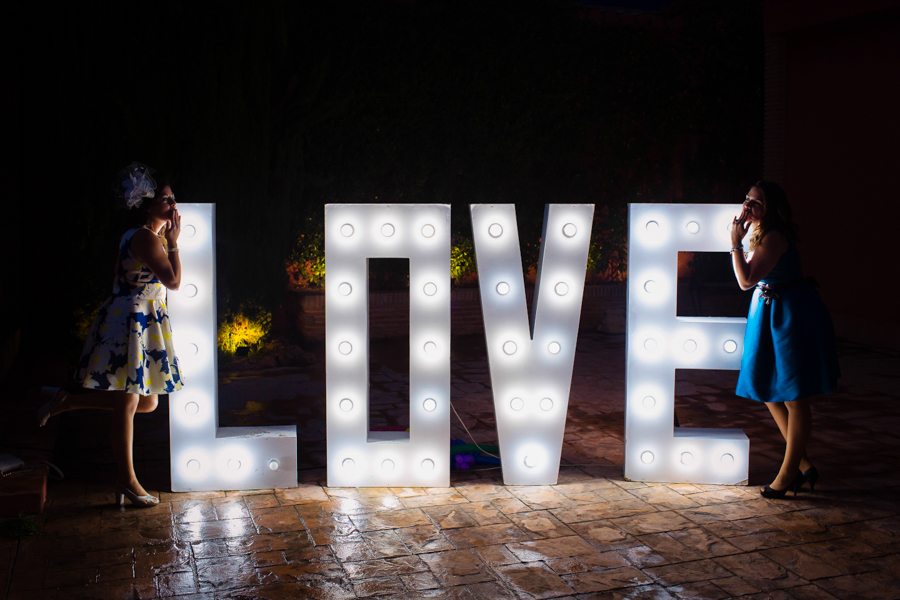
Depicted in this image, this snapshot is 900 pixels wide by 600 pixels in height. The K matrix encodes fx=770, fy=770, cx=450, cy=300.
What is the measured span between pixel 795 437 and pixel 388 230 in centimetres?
265

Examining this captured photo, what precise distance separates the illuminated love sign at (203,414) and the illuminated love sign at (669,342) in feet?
7.15

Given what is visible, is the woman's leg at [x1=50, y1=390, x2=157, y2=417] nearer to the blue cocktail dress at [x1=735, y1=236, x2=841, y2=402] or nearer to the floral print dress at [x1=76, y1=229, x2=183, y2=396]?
the floral print dress at [x1=76, y1=229, x2=183, y2=396]

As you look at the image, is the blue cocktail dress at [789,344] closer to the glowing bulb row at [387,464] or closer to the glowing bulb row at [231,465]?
the glowing bulb row at [387,464]

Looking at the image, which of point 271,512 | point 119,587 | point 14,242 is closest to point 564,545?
point 271,512

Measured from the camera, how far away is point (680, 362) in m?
4.71

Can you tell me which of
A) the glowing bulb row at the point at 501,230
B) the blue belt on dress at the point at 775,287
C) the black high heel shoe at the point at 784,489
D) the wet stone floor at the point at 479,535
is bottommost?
the wet stone floor at the point at 479,535

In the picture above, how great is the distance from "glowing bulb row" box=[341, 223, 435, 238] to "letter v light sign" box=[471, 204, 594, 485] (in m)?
0.28

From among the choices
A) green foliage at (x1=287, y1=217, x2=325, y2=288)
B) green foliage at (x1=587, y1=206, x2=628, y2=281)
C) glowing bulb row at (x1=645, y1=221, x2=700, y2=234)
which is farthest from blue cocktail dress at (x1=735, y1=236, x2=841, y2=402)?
green foliage at (x1=587, y1=206, x2=628, y2=281)

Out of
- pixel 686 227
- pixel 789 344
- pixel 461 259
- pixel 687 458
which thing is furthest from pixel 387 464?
pixel 461 259

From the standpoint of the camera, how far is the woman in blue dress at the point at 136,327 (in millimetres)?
4172

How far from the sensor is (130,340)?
4.18 meters

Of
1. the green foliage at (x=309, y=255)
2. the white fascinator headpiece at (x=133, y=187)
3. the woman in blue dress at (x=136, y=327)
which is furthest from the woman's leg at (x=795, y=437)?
the green foliage at (x=309, y=255)

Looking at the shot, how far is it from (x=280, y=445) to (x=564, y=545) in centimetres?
184

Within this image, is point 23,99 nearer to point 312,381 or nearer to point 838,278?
point 312,381
